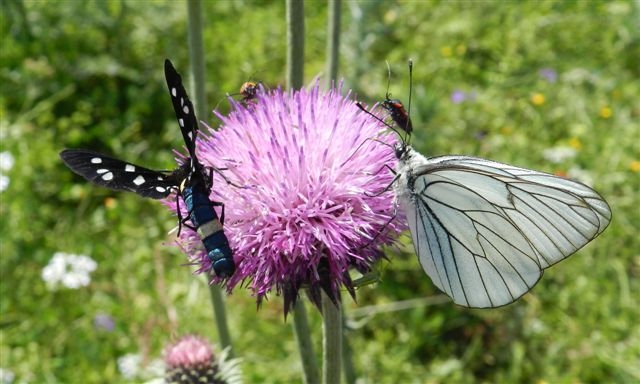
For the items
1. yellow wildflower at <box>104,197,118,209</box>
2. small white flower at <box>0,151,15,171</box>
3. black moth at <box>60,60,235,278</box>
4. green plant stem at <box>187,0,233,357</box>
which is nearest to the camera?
black moth at <box>60,60,235,278</box>

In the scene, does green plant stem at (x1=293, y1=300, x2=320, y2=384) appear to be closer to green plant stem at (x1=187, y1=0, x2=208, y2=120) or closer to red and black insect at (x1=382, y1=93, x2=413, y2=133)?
red and black insect at (x1=382, y1=93, x2=413, y2=133)

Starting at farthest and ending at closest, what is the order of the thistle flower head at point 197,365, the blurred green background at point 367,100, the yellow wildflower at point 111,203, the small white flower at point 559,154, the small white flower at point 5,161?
the yellow wildflower at point 111,203 < the small white flower at point 559,154 < the small white flower at point 5,161 < the blurred green background at point 367,100 < the thistle flower head at point 197,365

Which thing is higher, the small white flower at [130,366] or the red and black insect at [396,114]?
the red and black insect at [396,114]

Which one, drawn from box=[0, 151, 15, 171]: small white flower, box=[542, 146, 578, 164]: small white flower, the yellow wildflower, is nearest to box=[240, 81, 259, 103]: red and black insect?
box=[0, 151, 15, 171]: small white flower

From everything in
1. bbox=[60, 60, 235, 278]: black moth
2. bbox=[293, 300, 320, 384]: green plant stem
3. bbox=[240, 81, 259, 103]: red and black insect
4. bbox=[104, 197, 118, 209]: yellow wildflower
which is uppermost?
bbox=[104, 197, 118, 209]: yellow wildflower

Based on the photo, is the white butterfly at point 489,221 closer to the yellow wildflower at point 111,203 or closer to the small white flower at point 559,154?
the small white flower at point 559,154

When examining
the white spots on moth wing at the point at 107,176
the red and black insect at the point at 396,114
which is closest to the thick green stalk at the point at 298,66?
the red and black insect at the point at 396,114
